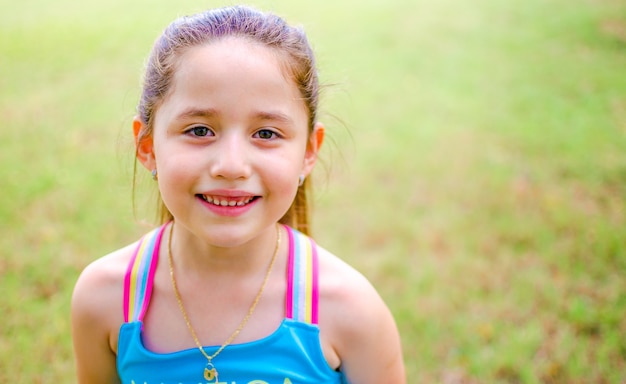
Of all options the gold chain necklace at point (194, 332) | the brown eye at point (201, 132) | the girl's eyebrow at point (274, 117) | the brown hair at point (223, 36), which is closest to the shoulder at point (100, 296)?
the gold chain necklace at point (194, 332)

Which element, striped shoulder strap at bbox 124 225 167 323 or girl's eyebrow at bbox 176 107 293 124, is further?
striped shoulder strap at bbox 124 225 167 323

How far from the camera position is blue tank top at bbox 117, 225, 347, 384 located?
Result: 1.68 m

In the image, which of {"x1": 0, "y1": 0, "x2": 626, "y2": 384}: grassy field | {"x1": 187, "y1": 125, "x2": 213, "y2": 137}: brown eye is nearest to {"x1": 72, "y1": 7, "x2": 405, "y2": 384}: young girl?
{"x1": 187, "y1": 125, "x2": 213, "y2": 137}: brown eye

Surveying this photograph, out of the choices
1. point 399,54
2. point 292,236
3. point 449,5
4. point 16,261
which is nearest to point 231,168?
point 292,236

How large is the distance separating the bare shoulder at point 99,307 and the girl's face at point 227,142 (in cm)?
39

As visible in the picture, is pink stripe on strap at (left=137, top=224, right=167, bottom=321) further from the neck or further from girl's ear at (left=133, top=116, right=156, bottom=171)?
girl's ear at (left=133, top=116, right=156, bottom=171)

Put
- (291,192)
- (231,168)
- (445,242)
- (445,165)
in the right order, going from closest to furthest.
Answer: (231,168)
(291,192)
(445,242)
(445,165)

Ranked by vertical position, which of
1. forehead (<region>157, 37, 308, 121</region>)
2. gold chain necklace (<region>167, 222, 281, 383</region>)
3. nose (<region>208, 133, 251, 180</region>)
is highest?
forehead (<region>157, 37, 308, 121</region>)

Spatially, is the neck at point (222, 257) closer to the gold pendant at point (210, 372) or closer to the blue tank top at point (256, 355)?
the blue tank top at point (256, 355)

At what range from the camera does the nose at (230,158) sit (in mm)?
1451

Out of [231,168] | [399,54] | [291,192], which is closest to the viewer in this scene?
[231,168]

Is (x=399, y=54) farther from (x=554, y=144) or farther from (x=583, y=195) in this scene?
(x=583, y=195)

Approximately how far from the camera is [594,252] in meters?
4.04

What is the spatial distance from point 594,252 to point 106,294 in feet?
11.1
